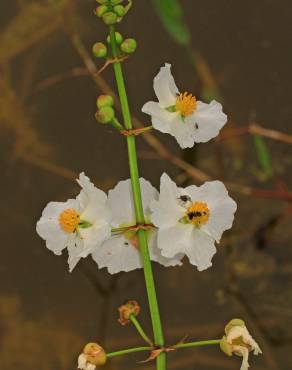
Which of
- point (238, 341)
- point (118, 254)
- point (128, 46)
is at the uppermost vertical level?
point (128, 46)

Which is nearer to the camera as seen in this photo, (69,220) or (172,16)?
(69,220)

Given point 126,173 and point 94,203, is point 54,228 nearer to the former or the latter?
point 94,203

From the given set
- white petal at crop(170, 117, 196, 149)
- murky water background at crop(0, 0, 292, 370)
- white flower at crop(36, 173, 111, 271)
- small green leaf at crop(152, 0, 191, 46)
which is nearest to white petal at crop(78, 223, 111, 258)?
white flower at crop(36, 173, 111, 271)

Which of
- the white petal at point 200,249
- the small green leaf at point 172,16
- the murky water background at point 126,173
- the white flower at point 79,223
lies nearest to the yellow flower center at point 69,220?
the white flower at point 79,223

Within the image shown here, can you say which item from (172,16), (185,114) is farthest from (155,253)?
(172,16)

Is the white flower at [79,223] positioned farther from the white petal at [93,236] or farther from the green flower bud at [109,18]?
the green flower bud at [109,18]

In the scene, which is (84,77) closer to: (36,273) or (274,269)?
(36,273)

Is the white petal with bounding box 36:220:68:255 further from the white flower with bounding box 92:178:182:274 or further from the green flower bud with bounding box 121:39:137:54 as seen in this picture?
the green flower bud with bounding box 121:39:137:54
